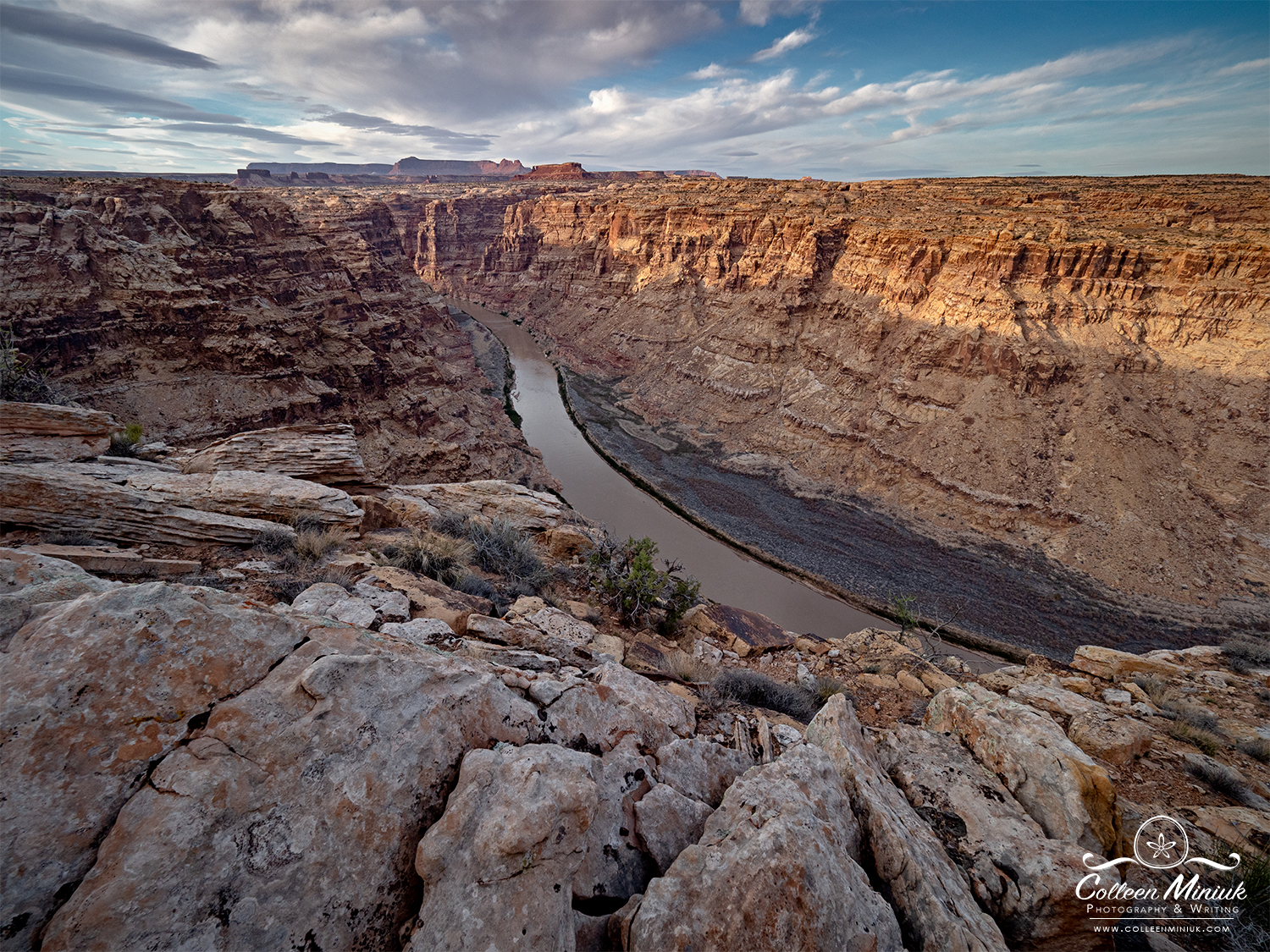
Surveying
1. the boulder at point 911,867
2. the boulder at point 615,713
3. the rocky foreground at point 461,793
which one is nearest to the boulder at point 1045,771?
the rocky foreground at point 461,793

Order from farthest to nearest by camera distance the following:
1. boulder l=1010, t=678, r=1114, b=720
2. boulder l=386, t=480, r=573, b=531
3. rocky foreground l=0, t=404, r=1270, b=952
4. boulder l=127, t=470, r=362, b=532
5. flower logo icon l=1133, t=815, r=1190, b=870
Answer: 1. boulder l=386, t=480, r=573, b=531
2. boulder l=127, t=470, r=362, b=532
3. boulder l=1010, t=678, r=1114, b=720
4. flower logo icon l=1133, t=815, r=1190, b=870
5. rocky foreground l=0, t=404, r=1270, b=952

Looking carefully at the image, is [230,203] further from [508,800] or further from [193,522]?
[508,800]

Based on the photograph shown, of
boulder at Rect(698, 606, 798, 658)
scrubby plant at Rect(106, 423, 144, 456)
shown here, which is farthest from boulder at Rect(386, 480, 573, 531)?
boulder at Rect(698, 606, 798, 658)

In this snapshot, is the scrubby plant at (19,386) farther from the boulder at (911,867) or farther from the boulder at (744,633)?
the boulder at (911,867)

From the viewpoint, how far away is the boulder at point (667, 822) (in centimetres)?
348

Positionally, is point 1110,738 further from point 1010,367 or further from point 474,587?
point 1010,367

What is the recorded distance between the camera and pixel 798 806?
360 cm

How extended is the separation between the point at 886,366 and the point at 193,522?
34.0m

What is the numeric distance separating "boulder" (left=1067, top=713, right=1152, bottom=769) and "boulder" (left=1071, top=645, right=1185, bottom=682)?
197 inches

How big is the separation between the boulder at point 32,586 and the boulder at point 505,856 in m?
2.81

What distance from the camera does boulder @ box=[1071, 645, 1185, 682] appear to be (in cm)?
1121

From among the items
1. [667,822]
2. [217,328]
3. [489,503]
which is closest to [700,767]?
[667,822]

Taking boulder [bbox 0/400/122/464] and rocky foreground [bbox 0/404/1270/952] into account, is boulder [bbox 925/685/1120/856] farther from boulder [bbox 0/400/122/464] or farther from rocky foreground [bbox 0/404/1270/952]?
boulder [bbox 0/400/122/464]

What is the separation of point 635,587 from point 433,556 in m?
3.79
